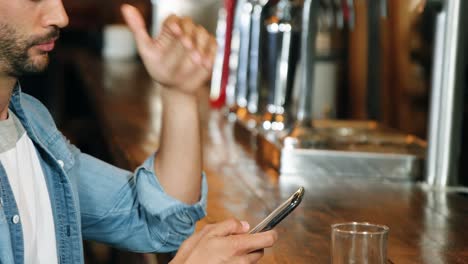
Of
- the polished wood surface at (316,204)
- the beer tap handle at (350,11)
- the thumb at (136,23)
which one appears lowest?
the polished wood surface at (316,204)

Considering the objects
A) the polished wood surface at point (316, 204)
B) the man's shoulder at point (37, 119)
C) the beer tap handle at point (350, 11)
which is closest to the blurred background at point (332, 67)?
the beer tap handle at point (350, 11)

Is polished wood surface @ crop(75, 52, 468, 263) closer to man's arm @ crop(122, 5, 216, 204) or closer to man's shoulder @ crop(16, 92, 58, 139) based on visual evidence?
man's arm @ crop(122, 5, 216, 204)

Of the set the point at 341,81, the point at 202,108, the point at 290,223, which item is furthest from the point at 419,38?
the point at 290,223

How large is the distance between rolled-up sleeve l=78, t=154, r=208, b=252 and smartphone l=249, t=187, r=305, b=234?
34 centimetres

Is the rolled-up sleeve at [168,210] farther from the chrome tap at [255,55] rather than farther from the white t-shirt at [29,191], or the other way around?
the chrome tap at [255,55]

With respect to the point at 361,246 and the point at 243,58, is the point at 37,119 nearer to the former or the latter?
the point at 361,246

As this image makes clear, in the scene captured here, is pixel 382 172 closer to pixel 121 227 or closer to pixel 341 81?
pixel 121 227

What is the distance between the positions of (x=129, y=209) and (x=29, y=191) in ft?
0.81

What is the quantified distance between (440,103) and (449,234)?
504 mm

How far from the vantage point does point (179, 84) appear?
1.47 m

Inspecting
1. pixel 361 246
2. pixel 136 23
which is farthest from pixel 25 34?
pixel 361 246

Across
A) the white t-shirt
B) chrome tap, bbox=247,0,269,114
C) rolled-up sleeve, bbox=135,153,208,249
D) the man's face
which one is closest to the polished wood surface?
rolled-up sleeve, bbox=135,153,208,249

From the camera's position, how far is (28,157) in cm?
146

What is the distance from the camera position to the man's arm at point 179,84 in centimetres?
137
